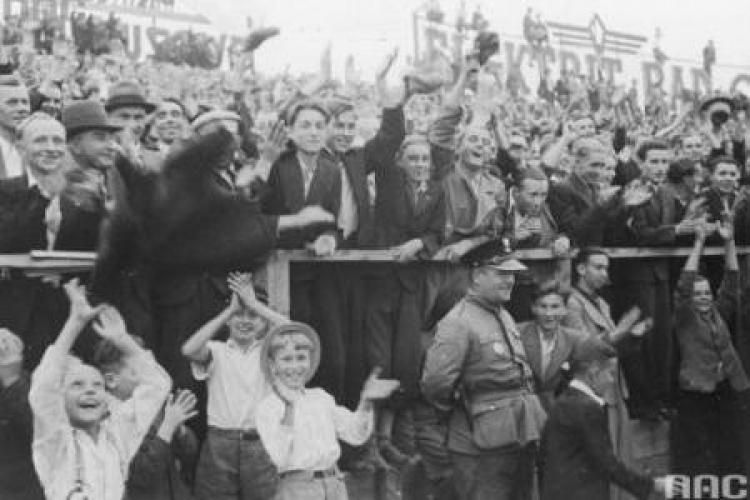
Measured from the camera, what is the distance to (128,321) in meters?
5.59

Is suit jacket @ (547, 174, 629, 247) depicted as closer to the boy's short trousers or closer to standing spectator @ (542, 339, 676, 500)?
standing spectator @ (542, 339, 676, 500)

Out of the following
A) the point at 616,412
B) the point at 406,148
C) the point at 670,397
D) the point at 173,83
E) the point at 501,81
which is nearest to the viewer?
the point at 406,148

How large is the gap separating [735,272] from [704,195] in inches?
21.5

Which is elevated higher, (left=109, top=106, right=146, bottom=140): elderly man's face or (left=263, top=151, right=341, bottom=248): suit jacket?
(left=109, top=106, right=146, bottom=140): elderly man's face

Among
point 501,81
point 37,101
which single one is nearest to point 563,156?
point 37,101

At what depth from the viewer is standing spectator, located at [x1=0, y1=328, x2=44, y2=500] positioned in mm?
5172

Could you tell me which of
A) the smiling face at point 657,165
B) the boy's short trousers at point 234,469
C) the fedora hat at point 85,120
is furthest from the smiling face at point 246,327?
the smiling face at point 657,165

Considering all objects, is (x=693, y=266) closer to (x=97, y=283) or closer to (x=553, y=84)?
(x=97, y=283)

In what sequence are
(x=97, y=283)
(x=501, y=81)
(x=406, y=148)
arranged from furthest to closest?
1. (x=501, y=81)
2. (x=406, y=148)
3. (x=97, y=283)

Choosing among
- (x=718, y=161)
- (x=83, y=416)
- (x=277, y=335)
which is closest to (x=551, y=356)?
(x=277, y=335)

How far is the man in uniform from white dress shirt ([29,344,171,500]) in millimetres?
1571

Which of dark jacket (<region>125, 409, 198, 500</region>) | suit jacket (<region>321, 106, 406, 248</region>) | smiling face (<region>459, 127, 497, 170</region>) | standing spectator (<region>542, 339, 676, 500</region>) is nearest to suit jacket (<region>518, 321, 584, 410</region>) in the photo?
standing spectator (<region>542, 339, 676, 500</region>)

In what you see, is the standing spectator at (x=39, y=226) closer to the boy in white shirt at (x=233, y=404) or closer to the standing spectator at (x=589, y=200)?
the boy in white shirt at (x=233, y=404)

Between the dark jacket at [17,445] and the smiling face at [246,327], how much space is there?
0.98 metres
